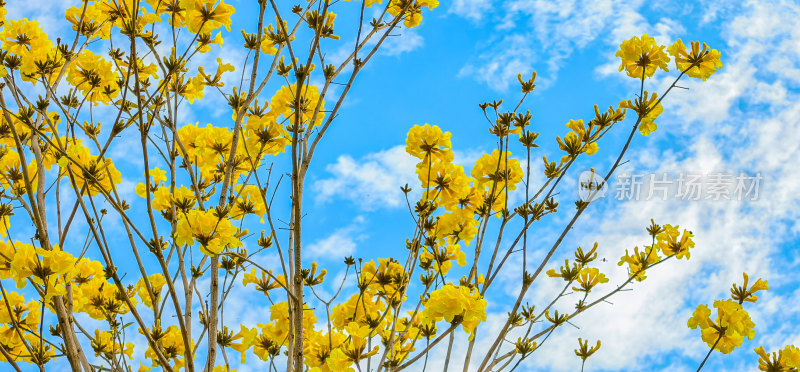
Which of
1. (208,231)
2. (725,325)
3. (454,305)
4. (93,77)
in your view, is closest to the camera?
(454,305)

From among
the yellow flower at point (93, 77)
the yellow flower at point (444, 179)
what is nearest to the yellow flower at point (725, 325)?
the yellow flower at point (444, 179)

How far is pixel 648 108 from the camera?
9.16 feet

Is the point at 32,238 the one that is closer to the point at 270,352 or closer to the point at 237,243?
the point at 237,243

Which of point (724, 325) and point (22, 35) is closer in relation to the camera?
point (724, 325)

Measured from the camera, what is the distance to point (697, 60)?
2.78 metres

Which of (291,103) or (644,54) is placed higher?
(644,54)

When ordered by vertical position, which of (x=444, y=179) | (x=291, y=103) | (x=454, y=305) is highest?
(x=291, y=103)

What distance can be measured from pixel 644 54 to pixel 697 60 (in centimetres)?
23

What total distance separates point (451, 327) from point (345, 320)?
0.99m

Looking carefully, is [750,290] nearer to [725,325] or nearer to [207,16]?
[725,325]

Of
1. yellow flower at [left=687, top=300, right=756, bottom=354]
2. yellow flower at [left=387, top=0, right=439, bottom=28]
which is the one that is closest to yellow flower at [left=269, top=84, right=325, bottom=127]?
yellow flower at [left=387, top=0, right=439, bottom=28]

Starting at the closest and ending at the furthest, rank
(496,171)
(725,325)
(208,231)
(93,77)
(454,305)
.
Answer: (454,305)
(208,231)
(725,325)
(496,171)
(93,77)

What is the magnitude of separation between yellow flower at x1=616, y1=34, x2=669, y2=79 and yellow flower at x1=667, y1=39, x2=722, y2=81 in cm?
7

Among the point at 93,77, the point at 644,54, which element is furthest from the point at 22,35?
the point at 644,54
